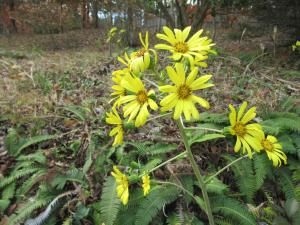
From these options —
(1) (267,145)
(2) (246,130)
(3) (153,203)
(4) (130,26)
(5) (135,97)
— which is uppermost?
(4) (130,26)

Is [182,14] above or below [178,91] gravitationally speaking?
above

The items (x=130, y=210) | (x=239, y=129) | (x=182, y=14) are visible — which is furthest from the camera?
(x=182, y=14)

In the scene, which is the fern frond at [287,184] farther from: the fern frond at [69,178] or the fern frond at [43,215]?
the fern frond at [43,215]

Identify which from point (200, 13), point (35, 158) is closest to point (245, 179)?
point (35, 158)

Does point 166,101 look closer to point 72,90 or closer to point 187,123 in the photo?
point 187,123

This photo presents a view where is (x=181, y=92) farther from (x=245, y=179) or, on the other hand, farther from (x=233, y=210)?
(x=245, y=179)

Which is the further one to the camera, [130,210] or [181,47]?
[130,210]

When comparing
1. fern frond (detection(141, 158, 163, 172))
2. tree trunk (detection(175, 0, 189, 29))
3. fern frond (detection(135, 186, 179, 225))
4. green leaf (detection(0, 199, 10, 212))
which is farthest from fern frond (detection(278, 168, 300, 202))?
tree trunk (detection(175, 0, 189, 29))
